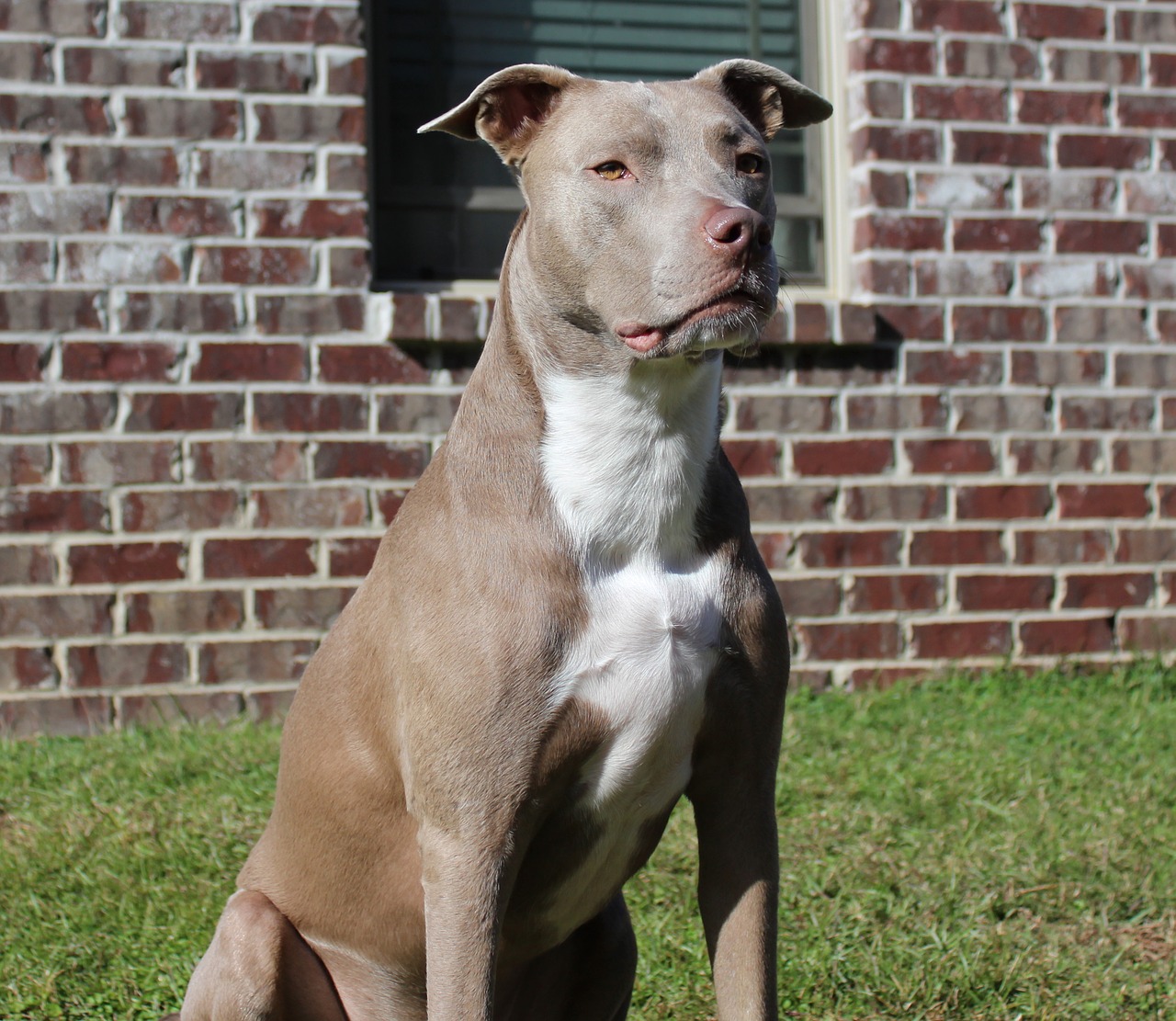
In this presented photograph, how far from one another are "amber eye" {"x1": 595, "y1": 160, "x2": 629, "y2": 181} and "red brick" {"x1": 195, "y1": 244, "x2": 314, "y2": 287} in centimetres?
233

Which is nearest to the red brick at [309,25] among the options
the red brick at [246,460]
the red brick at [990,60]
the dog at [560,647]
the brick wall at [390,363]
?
the brick wall at [390,363]

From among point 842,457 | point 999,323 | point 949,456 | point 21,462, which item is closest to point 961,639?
point 949,456

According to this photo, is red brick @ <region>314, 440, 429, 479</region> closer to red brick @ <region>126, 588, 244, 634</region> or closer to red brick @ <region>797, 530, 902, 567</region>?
red brick @ <region>126, 588, 244, 634</region>

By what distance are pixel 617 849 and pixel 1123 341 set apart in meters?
3.50

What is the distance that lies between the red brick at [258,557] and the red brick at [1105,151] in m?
3.03

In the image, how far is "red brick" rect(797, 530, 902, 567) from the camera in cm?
448

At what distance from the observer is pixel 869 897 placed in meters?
2.87

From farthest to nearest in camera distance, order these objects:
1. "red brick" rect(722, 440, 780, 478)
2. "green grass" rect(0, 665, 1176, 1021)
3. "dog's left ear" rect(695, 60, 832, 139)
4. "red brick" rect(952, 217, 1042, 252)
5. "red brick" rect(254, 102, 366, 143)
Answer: "red brick" rect(952, 217, 1042, 252)
"red brick" rect(722, 440, 780, 478)
"red brick" rect(254, 102, 366, 143)
"green grass" rect(0, 665, 1176, 1021)
"dog's left ear" rect(695, 60, 832, 139)

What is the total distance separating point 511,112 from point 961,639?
2999 mm

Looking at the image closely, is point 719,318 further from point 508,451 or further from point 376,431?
point 376,431

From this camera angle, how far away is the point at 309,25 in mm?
4109

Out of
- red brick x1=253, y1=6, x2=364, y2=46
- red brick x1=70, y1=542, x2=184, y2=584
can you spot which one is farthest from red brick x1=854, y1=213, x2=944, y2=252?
red brick x1=70, y1=542, x2=184, y2=584

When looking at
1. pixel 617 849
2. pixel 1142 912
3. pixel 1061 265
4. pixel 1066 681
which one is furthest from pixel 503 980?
pixel 1061 265

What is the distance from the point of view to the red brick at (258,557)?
412cm
